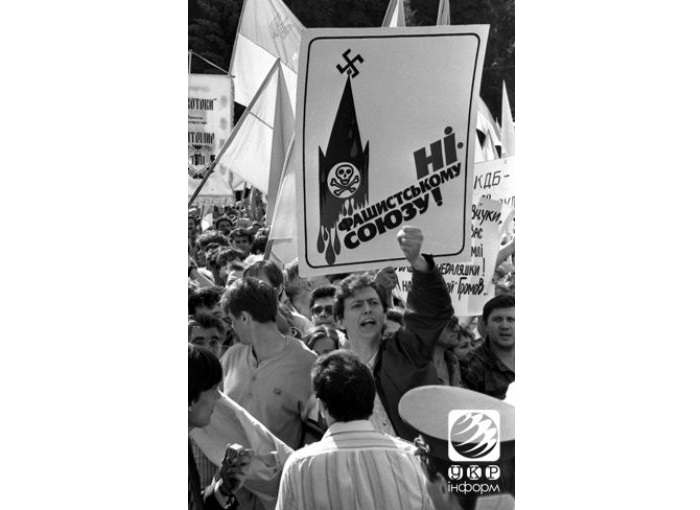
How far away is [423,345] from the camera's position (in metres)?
6.38

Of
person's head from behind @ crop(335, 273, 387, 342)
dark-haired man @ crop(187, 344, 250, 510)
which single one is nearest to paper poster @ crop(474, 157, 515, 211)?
person's head from behind @ crop(335, 273, 387, 342)

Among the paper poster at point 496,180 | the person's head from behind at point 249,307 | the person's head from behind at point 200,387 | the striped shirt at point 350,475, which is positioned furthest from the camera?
the person's head from behind at point 249,307

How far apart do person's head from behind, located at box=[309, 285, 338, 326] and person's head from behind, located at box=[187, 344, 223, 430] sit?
448 mm

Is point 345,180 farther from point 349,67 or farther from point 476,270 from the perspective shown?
point 476,270

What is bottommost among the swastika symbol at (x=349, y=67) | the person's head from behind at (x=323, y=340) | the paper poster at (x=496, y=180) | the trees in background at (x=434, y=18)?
the person's head from behind at (x=323, y=340)

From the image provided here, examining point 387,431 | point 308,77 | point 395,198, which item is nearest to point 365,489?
point 387,431

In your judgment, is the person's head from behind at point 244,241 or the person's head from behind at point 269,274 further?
the person's head from behind at point 244,241

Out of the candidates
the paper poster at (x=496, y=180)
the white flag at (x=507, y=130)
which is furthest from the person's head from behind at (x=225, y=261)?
the white flag at (x=507, y=130)

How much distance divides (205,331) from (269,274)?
1.18ft

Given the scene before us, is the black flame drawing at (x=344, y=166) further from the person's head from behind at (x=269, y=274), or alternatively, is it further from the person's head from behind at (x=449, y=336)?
the person's head from behind at (x=449, y=336)

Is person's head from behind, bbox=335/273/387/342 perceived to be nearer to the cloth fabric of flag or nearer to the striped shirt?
the striped shirt

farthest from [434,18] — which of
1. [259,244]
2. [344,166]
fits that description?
[259,244]

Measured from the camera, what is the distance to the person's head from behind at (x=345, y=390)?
6.02 m

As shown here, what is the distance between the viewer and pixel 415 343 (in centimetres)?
638
